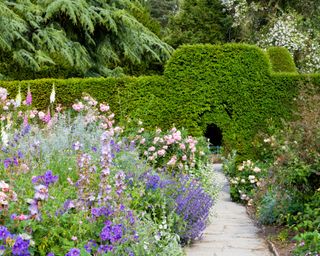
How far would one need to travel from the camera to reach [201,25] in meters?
26.6

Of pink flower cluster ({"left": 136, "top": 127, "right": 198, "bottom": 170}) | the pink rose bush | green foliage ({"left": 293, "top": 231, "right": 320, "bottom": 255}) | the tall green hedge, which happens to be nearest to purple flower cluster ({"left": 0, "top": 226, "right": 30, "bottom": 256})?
green foliage ({"left": 293, "top": 231, "right": 320, "bottom": 255})

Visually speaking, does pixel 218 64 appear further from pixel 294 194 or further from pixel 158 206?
pixel 158 206

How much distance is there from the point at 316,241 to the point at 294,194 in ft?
5.54

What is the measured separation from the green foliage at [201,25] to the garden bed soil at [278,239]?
66.2ft

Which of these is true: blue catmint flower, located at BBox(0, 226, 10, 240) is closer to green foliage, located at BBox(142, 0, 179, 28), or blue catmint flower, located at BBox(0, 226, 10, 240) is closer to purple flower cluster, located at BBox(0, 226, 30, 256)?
purple flower cluster, located at BBox(0, 226, 30, 256)

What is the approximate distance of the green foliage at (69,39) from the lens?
1550 cm

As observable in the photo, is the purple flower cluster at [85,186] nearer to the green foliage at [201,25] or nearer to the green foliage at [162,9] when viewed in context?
the green foliage at [201,25]

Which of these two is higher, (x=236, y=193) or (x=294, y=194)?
(x=294, y=194)

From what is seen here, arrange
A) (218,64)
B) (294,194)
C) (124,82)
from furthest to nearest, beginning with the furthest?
(124,82) < (218,64) < (294,194)

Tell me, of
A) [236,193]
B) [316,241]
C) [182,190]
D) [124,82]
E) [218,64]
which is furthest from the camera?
[124,82]

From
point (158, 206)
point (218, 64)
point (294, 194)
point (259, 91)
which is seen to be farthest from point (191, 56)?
point (158, 206)

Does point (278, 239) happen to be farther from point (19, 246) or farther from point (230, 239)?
point (19, 246)

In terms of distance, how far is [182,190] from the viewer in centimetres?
566

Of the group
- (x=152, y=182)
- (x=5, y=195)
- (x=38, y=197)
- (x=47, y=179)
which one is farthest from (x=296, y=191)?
(x=5, y=195)
